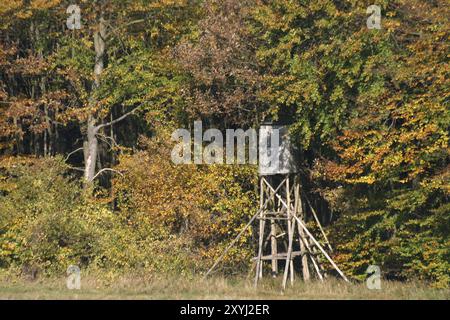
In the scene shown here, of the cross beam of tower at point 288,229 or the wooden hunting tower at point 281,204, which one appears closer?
the cross beam of tower at point 288,229

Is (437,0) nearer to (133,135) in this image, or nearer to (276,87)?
(276,87)

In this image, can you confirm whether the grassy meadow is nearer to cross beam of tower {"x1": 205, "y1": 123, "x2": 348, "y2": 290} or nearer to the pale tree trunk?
cross beam of tower {"x1": 205, "y1": 123, "x2": 348, "y2": 290}

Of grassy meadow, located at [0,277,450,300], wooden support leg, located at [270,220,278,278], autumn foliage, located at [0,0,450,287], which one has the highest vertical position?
autumn foliage, located at [0,0,450,287]

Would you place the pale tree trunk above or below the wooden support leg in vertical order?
above

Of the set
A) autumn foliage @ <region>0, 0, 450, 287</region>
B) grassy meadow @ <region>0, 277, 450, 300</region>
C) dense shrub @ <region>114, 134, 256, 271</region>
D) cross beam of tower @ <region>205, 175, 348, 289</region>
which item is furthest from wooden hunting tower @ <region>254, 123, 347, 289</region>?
grassy meadow @ <region>0, 277, 450, 300</region>

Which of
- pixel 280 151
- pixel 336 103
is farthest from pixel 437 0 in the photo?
pixel 280 151

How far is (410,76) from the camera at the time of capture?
59.8 ft

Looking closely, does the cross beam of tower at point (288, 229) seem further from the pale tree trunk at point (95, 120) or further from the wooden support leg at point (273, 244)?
the pale tree trunk at point (95, 120)

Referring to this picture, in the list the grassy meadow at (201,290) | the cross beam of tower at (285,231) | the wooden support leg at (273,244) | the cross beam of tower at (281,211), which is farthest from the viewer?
the wooden support leg at (273,244)

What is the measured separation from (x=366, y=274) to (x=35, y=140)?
13.9 meters

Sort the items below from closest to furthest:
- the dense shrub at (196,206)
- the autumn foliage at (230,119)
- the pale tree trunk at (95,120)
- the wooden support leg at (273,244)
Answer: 1. the autumn foliage at (230,119)
2. the wooden support leg at (273,244)
3. the dense shrub at (196,206)
4. the pale tree trunk at (95,120)

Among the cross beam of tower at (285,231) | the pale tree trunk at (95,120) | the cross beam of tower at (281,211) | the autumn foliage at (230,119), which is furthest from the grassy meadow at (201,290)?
→ the pale tree trunk at (95,120)

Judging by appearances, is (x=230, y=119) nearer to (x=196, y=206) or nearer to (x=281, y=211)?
(x=196, y=206)

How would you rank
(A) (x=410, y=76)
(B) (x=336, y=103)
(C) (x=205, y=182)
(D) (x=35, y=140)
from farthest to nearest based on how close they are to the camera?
(D) (x=35, y=140)
(C) (x=205, y=182)
(B) (x=336, y=103)
(A) (x=410, y=76)
